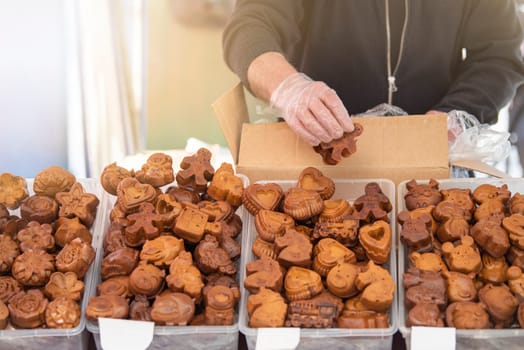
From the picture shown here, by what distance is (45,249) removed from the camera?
124cm

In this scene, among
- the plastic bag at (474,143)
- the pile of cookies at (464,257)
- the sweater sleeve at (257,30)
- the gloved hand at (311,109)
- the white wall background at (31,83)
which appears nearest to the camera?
the pile of cookies at (464,257)

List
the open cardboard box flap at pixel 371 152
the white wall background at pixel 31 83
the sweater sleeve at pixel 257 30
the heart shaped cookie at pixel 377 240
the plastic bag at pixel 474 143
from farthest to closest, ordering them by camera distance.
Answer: the white wall background at pixel 31 83 < the sweater sleeve at pixel 257 30 < the plastic bag at pixel 474 143 < the open cardboard box flap at pixel 371 152 < the heart shaped cookie at pixel 377 240

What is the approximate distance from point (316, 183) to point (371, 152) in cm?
23

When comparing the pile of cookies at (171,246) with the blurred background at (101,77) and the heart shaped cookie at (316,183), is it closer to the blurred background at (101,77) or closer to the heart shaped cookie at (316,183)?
the heart shaped cookie at (316,183)

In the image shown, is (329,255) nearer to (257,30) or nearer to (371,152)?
(371,152)

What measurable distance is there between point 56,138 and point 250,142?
4.95ft

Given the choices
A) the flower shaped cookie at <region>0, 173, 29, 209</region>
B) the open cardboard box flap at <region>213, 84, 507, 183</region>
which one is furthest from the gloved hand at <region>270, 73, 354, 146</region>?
the flower shaped cookie at <region>0, 173, 29, 209</region>

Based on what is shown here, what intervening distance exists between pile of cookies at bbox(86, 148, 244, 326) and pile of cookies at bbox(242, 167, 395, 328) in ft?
0.17

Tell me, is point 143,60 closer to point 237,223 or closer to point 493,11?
point 493,11

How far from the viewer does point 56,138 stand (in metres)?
2.79

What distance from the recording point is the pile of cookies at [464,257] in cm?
108

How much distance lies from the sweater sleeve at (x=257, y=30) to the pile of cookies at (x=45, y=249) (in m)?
0.62

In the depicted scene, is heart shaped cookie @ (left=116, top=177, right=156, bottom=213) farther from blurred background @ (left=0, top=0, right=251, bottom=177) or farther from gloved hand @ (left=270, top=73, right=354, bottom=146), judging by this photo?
blurred background @ (left=0, top=0, right=251, bottom=177)

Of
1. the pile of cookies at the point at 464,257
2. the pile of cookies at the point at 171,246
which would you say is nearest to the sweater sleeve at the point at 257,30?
the pile of cookies at the point at 171,246
